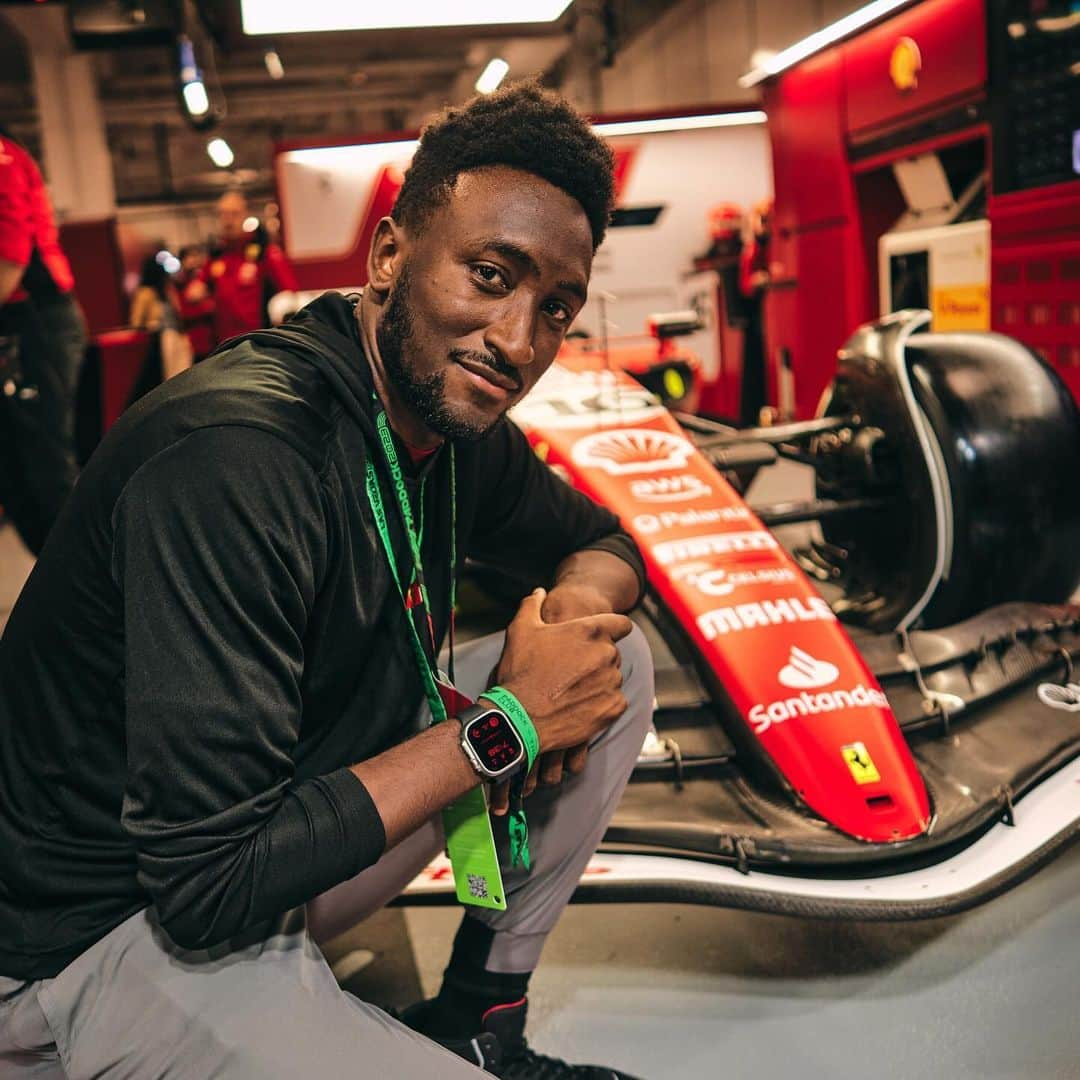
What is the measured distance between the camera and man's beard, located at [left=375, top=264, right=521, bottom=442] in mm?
1233

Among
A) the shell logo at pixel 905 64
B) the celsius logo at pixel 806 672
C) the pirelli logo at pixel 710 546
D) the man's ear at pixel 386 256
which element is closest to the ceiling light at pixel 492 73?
the shell logo at pixel 905 64

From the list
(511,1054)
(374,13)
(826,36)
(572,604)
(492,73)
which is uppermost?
(492,73)

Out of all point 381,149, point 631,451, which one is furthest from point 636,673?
point 381,149

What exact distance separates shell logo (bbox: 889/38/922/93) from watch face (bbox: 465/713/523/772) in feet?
15.8

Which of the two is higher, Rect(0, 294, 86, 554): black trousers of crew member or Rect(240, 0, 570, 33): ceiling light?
Rect(240, 0, 570, 33): ceiling light

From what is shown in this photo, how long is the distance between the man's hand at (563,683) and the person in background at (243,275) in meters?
6.08

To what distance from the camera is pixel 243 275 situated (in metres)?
7.52

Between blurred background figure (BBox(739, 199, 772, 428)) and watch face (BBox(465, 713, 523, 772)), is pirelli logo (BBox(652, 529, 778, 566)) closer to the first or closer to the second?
watch face (BBox(465, 713, 523, 772))

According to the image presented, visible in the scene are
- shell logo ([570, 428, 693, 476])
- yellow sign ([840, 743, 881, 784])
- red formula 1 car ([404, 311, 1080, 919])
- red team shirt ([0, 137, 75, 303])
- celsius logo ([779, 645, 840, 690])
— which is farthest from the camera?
red team shirt ([0, 137, 75, 303])

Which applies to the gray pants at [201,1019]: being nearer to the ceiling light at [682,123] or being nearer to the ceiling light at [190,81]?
the ceiling light at [190,81]

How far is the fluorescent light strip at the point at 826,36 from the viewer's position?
17.2 feet

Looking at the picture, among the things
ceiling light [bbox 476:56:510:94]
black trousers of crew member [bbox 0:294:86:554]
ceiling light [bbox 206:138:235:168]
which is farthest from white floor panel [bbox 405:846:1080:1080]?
ceiling light [bbox 206:138:235:168]

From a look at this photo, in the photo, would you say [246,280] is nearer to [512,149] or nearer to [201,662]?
[512,149]

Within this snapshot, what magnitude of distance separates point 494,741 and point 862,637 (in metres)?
1.35
